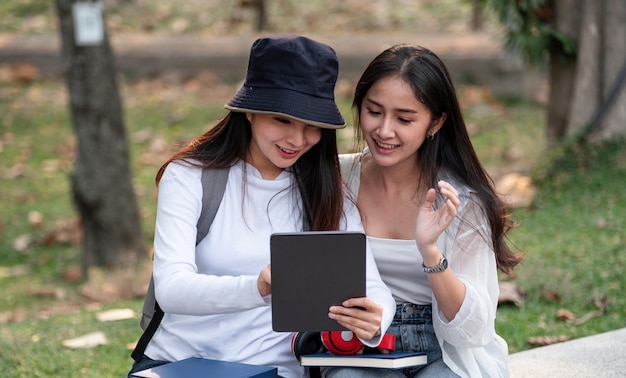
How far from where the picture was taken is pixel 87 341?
15.4ft

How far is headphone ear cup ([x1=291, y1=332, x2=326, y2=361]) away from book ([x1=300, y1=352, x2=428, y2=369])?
0.24ft

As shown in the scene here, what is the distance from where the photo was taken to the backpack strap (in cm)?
317

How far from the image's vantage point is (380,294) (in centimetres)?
312

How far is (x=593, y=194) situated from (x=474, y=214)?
3.38 meters

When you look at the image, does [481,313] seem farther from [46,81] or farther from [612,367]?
[46,81]

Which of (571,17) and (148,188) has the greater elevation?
(571,17)

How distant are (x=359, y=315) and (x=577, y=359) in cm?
145

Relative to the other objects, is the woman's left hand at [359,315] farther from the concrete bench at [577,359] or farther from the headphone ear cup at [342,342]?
the concrete bench at [577,359]

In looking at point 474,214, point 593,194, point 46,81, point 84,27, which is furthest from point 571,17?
point 46,81

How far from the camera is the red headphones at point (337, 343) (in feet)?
9.91

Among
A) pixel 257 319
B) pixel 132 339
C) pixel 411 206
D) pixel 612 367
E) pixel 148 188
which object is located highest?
pixel 411 206

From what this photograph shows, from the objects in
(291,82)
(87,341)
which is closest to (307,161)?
(291,82)

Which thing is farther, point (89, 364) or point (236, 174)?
point (89, 364)

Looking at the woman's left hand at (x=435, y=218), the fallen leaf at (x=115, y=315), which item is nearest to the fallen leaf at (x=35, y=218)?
the fallen leaf at (x=115, y=315)
